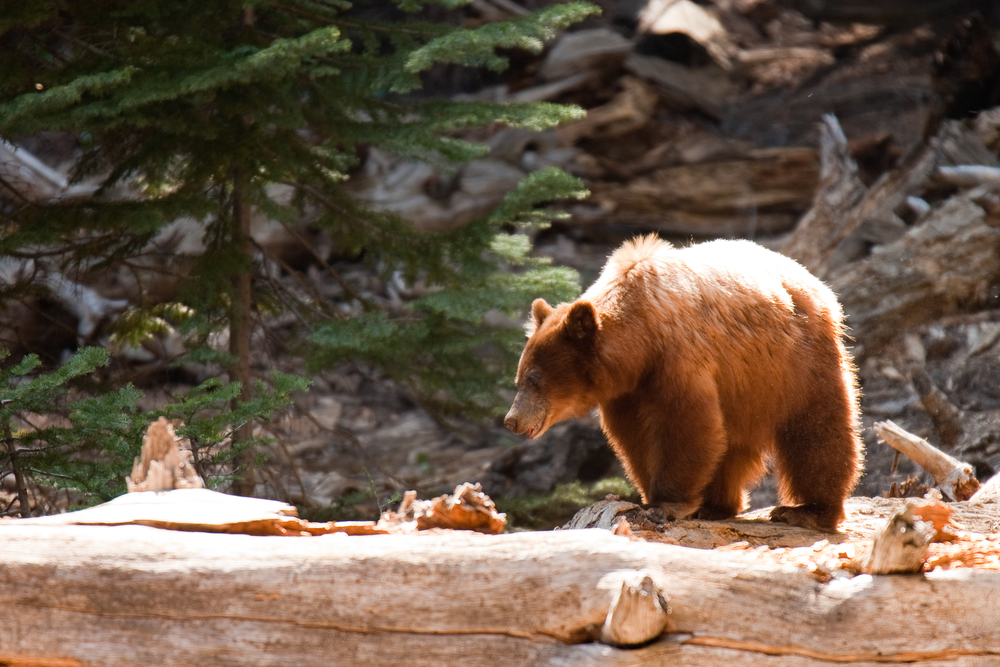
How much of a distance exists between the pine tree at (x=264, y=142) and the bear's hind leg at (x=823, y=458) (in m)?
2.43


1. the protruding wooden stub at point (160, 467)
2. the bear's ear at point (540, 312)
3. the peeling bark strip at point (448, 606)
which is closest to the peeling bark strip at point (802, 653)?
the peeling bark strip at point (448, 606)

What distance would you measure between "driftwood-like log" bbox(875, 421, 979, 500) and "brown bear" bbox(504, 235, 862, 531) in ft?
5.37

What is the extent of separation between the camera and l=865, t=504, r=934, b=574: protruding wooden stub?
295 cm

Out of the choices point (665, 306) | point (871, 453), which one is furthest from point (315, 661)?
point (871, 453)

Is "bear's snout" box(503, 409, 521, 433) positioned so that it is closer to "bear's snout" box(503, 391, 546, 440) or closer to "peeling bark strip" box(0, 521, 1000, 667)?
"bear's snout" box(503, 391, 546, 440)

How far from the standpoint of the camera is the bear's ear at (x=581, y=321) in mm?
4062

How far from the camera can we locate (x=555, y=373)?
421 cm

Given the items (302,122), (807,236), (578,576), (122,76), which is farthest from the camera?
(807,236)

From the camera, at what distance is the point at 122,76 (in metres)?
4.66

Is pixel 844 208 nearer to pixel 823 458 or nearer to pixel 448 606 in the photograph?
pixel 823 458

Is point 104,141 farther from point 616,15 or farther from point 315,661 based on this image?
point 616,15

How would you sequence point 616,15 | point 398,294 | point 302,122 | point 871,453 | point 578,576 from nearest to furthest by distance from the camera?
point 578,576
point 302,122
point 871,453
point 398,294
point 616,15

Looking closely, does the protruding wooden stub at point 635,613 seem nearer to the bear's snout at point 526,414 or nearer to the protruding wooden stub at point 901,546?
the protruding wooden stub at point 901,546

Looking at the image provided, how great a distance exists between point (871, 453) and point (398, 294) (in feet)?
18.0
